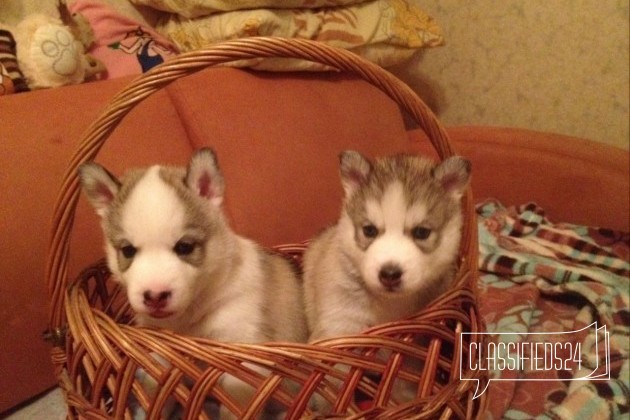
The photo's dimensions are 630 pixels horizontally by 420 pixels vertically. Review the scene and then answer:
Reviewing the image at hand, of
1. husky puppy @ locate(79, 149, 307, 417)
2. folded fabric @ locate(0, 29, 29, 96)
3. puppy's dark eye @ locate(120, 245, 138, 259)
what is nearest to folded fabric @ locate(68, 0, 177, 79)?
folded fabric @ locate(0, 29, 29, 96)

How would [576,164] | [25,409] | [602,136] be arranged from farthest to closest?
1. [602,136]
2. [576,164]
3. [25,409]

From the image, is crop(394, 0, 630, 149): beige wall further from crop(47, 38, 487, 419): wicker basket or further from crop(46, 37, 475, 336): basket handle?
crop(46, 37, 475, 336): basket handle

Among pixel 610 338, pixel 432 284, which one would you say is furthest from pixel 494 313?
pixel 432 284

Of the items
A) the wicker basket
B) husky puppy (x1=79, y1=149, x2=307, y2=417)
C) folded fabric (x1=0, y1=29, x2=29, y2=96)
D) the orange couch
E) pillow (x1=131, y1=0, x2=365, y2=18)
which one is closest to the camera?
the wicker basket

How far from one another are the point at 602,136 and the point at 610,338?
1210mm

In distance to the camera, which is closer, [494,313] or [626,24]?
[494,313]

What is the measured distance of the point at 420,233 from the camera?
3.78 feet

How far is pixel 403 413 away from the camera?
3.00ft

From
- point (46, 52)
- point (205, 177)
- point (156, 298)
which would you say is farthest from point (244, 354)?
point (46, 52)

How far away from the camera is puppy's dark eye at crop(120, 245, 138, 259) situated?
1.06 meters

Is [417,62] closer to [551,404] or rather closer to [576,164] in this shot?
Result: [576,164]

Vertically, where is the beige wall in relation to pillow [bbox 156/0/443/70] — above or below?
below

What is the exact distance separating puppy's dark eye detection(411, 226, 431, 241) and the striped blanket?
339 millimetres

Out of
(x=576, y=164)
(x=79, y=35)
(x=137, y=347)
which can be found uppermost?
(x=79, y=35)
